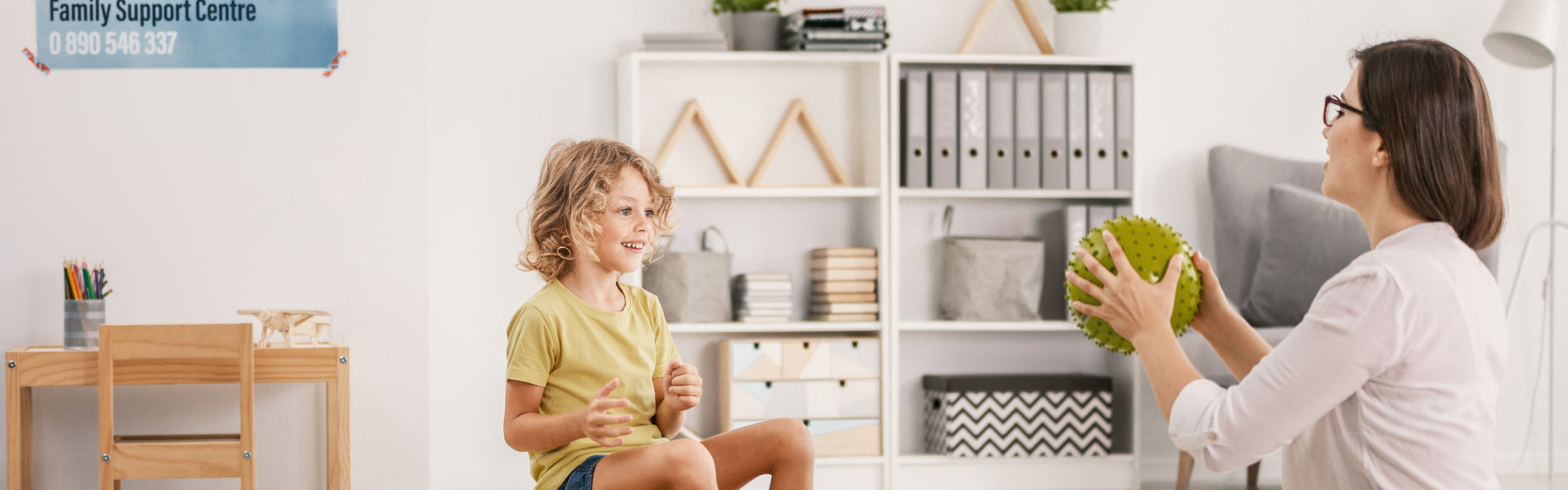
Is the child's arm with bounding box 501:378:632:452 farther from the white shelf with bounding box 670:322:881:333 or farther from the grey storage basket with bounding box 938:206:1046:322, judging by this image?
the grey storage basket with bounding box 938:206:1046:322

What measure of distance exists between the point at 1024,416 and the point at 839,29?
4.06 ft

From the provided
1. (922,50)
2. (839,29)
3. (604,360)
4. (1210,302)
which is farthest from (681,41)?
(1210,302)

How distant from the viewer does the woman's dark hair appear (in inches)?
Answer: 42.6

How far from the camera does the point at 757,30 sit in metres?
3.17

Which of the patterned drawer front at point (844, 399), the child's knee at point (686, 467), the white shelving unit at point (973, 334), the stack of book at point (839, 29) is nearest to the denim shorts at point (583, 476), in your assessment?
the child's knee at point (686, 467)

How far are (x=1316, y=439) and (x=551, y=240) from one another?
1044 mm

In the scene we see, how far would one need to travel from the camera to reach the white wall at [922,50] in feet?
10.9

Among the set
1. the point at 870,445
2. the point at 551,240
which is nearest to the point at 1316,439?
the point at 551,240

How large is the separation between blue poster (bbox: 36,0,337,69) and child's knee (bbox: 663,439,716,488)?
1.78m

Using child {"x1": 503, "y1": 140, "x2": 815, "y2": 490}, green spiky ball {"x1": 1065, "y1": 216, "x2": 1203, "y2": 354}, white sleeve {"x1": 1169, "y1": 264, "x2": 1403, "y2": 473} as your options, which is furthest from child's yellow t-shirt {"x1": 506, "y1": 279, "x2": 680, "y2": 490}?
white sleeve {"x1": 1169, "y1": 264, "x2": 1403, "y2": 473}

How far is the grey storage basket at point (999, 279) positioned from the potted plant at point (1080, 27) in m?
0.59

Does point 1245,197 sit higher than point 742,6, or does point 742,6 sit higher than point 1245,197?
point 742,6

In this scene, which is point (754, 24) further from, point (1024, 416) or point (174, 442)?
point (174, 442)

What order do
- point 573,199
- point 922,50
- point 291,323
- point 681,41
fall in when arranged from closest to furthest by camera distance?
point 573,199
point 291,323
point 681,41
point 922,50
